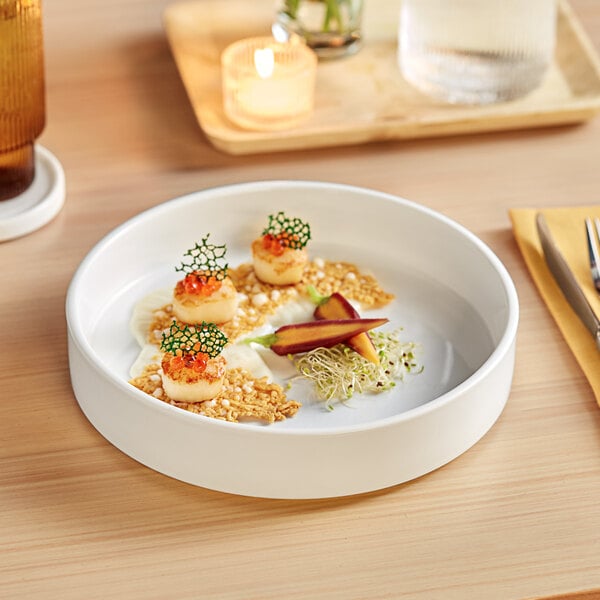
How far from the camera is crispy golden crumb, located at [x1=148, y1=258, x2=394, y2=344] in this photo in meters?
0.91

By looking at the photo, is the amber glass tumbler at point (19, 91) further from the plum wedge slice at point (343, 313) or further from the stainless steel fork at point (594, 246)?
the stainless steel fork at point (594, 246)

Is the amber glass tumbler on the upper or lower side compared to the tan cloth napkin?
upper

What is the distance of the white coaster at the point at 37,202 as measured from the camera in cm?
104

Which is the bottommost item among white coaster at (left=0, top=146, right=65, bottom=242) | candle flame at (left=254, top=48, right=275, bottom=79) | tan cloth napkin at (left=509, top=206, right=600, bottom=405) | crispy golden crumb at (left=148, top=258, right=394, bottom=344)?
white coaster at (left=0, top=146, right=65, bottom=242)

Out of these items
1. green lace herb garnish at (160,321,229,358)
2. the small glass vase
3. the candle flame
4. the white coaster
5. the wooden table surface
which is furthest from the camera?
the small glass vase

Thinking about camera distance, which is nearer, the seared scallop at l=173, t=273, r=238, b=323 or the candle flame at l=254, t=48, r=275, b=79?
the seared scallop at l=173, t=273, r=238, b=323

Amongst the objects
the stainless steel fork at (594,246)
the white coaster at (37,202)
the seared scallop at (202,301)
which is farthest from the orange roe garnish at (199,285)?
the stainless steel fork at (594,246)

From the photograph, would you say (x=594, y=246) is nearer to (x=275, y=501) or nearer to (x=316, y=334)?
(x=316, y=334)

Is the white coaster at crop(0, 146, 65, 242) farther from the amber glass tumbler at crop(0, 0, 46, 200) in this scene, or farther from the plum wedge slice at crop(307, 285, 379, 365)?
the plum wedge slice at crop(307, 285, 379, 365)

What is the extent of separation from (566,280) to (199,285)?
13.2 inches

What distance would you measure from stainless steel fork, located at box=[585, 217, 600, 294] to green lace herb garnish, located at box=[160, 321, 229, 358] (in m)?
0.34

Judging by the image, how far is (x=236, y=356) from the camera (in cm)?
88

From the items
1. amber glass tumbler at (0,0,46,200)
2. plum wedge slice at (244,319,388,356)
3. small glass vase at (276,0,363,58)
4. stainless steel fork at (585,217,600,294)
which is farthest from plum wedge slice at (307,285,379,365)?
small glass vase at (276,0,363,58)

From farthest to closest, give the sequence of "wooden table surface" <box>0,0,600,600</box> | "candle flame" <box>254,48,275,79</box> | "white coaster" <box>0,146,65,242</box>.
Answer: "candle flame" <box>254,48,275,79</box>, "white coaster" <box>0,146,65,242</box>, "wooden table surface" <box>0,0,600,600</box>
